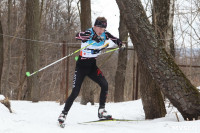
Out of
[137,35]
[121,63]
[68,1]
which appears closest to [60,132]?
[137,35]

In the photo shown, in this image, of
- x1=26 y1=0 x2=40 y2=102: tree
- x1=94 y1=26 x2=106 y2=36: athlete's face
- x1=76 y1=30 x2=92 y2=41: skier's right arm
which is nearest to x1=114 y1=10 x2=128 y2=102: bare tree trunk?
x1=26 y1=0 x2=40 y2=102: tree

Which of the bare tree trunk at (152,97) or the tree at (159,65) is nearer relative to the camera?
the tree at (159,65)

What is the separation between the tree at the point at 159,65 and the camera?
4.24 m

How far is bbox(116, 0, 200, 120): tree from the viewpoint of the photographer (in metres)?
4.24

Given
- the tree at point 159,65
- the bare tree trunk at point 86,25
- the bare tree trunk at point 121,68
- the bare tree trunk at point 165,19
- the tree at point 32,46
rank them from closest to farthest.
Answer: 1. the tree at point 159,65
2. the bare tree trunk at point 165,19
3. the bare tree trunk at point 86,25
4. the tree at point 32,46
5. the bare tree trunk at point 121,68

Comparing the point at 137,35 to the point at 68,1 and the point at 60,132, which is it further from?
the point at 68,1

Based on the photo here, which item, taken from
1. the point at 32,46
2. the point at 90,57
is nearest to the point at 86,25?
the point at 32,46

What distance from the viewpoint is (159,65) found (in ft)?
14.1

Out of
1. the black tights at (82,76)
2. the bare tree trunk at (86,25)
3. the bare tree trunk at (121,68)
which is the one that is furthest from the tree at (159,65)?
the bare tree trunk at (121,68)

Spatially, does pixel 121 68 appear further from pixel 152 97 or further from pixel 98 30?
pixel 98 30

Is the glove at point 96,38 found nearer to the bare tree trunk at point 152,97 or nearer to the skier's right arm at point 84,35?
the skier's right arm at point 84,35

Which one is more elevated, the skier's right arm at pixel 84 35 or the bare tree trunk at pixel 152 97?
the skier's right arm at pixel 84 35

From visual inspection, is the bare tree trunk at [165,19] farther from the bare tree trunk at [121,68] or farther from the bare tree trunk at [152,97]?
the bare tree trunk at [121,68]

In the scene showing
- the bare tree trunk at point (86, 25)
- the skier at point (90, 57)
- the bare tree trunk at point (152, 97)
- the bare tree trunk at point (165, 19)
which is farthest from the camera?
the bare tree trunk at point (86, 25)
